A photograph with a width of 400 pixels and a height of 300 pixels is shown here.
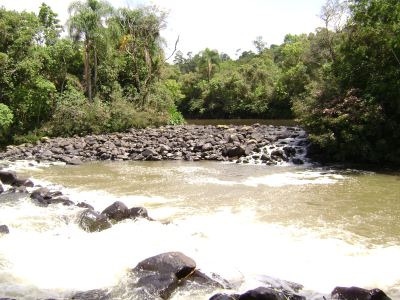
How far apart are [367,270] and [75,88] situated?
2426cm

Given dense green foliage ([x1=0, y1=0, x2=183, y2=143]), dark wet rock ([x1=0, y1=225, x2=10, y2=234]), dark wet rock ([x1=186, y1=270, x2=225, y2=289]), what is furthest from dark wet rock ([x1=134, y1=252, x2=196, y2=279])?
dense green foliage ([x1=0, y1=0, x2=183, y2=143])

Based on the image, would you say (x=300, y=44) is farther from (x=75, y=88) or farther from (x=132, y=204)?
(x=132, y=204)

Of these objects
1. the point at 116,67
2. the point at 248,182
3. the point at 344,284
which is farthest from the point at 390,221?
the point at 116,67

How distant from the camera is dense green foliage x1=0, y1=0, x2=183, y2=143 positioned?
23828 mm

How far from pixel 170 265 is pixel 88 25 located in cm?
2360

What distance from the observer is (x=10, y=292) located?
19.3 feet

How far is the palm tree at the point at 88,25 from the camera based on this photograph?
86.9 feet

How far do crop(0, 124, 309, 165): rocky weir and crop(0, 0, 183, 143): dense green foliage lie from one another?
7.66 feet

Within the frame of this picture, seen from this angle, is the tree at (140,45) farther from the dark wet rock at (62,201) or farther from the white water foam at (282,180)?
the dark wet rock at (62,201)

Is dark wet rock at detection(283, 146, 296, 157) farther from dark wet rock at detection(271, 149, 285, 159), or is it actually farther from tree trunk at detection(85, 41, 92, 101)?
tree trunk at detection(85, 41, 92, 101)

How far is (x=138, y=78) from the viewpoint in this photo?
2998 cm

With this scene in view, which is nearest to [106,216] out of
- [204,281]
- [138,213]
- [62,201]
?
[138,213]

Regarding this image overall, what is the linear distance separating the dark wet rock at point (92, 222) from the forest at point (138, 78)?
11161 millimetres

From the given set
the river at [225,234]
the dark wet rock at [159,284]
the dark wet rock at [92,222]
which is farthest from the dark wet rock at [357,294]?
the dark wet rock at [92,222]
